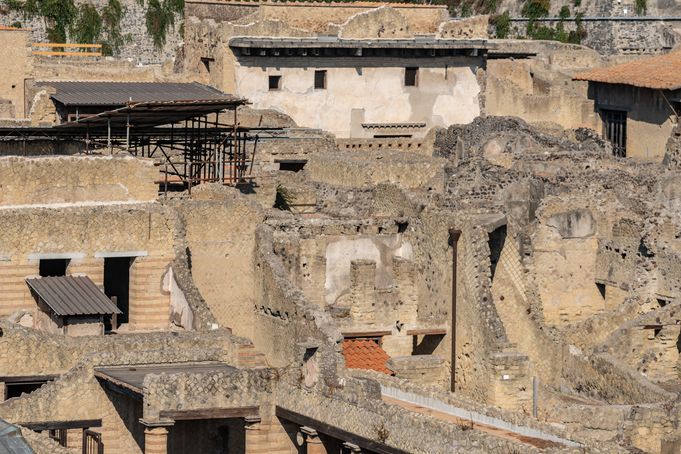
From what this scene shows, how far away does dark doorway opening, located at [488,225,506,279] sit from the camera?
5453 centimetres

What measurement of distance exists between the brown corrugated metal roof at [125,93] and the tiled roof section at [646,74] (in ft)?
38.5

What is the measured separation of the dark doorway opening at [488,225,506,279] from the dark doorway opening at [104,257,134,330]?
736cm

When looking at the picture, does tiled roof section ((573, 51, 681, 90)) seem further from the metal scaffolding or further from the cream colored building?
the metal scaffolding

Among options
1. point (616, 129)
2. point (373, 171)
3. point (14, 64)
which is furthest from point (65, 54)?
point (373, 171)

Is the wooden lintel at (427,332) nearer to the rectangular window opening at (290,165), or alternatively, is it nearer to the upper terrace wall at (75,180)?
the upper terrace wall at (75,180)

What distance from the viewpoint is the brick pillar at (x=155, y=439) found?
1719 inches

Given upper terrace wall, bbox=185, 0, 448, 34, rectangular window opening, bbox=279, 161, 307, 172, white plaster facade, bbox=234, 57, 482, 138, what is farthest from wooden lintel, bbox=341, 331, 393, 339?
upper terrace wall, bbox=185, 0, 448, 34

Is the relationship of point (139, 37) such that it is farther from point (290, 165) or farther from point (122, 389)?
point (122, 389)

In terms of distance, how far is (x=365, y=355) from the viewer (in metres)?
52.2

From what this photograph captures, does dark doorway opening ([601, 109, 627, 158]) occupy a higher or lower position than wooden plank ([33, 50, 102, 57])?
lower

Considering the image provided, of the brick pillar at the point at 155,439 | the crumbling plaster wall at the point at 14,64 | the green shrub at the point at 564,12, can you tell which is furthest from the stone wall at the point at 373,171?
the green shrub at the point at 564,12

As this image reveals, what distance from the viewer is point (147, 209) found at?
5097cm

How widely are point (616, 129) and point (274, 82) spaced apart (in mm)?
9064

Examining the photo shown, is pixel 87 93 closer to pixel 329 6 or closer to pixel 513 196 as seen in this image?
pixel 513 196
